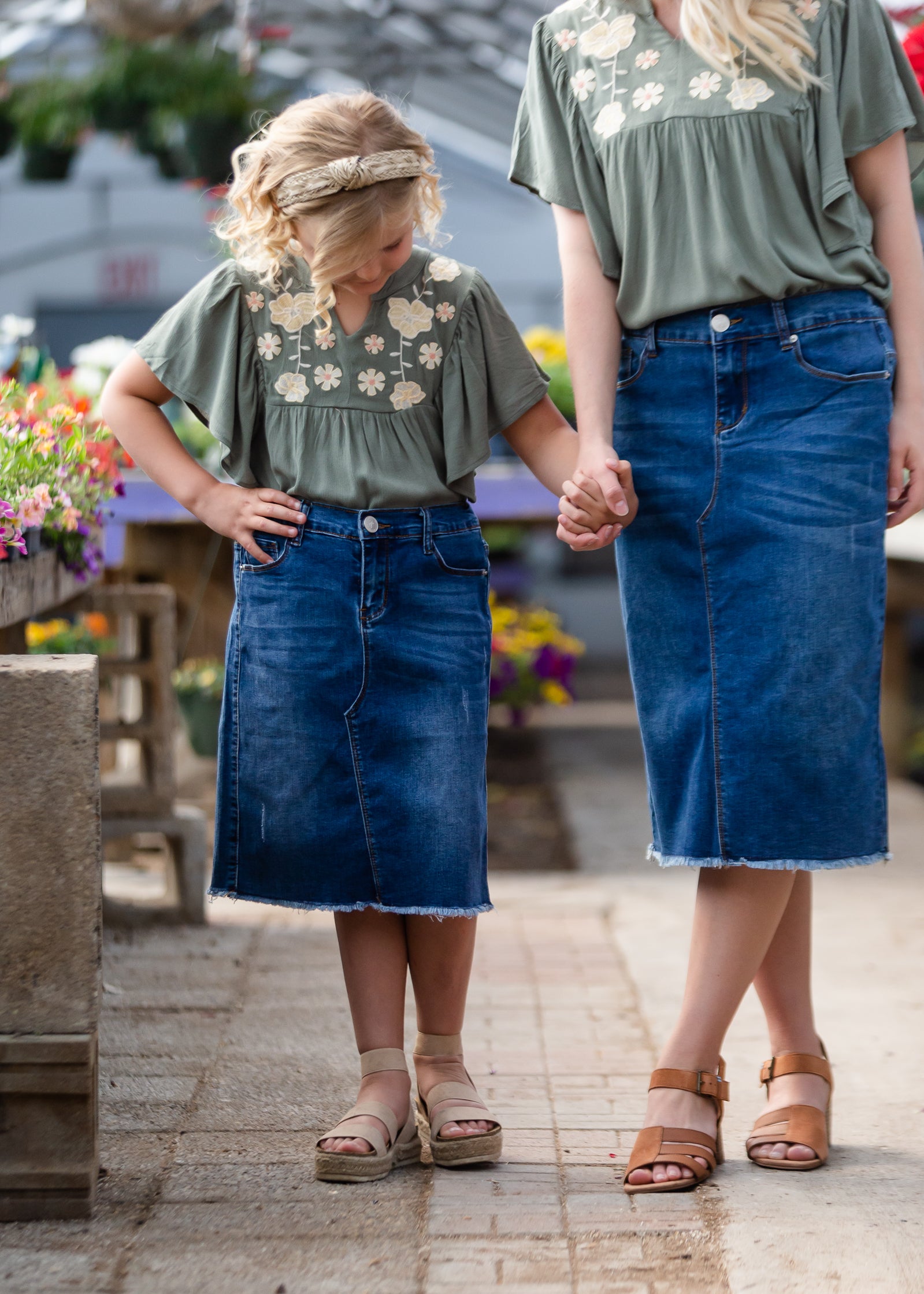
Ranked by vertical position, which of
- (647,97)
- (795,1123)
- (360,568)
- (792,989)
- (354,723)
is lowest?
(795,1123)

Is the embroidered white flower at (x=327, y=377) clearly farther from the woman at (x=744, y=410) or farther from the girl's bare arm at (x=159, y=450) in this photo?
the woman at (x=744, y=410)

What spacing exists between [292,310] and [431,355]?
0.63 feet

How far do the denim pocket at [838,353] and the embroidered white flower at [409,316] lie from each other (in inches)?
18.8

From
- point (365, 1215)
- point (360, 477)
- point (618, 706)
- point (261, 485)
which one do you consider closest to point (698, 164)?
point (360, 477)

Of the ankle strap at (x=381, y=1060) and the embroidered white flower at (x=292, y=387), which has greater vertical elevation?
the embroidered white flower at (x=292, y=387)

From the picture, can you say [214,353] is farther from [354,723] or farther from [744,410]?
[744,410]

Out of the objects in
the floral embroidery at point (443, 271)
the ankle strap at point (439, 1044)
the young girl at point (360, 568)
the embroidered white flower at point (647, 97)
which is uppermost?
the embroidered white flower at point (647, 97)

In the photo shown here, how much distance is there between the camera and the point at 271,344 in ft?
6.46

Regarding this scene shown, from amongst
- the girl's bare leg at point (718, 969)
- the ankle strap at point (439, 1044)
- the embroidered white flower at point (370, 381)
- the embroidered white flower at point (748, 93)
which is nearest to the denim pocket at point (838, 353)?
the embroidered white flower at point (748, 93)

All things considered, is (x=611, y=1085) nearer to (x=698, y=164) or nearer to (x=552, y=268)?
(x=698, y=164)

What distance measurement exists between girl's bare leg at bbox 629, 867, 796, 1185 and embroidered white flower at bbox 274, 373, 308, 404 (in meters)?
0.81

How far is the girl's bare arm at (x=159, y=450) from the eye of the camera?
198 centimetres

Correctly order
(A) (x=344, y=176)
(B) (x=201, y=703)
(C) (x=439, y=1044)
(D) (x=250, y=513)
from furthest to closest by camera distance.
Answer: (B) (x=201, y=703), (C) (x=439, y=1044), (D) (x=250, y=513), (A) (x=344, y=176)

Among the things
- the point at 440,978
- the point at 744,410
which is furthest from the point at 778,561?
the point at 440,978
